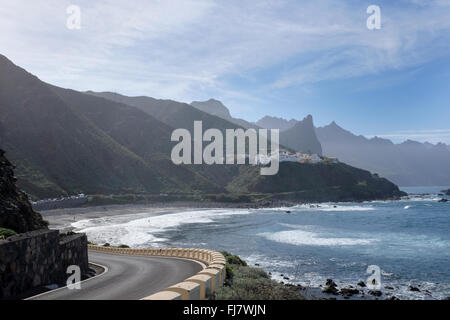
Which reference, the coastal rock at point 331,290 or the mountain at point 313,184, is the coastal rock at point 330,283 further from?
the mountain at point 313,184

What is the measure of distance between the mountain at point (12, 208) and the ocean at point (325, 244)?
19.7 m

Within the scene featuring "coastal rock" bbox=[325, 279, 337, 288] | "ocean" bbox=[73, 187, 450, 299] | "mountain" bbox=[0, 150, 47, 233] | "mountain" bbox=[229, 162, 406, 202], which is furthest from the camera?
"mountain" bbox=[229, 162, 406, 202]

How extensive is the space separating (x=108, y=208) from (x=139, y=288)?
82.8 metres

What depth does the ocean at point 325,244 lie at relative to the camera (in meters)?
30.8

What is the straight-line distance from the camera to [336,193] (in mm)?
150625

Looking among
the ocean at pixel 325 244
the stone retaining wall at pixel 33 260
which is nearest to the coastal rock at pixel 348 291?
the ocean at pixel 325 244

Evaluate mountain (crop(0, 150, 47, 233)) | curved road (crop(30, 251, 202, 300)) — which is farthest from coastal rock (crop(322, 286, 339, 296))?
mountain (crop(0, 150, 47, 233))

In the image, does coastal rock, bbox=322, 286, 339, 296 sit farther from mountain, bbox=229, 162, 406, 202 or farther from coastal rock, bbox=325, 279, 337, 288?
mountain, bbox=229, 162, 406, 202

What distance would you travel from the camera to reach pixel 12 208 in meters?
17.9

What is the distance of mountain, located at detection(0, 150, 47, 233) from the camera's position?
17.2m

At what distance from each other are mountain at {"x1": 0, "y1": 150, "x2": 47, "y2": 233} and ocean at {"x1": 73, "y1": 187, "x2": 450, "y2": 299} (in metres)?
19.7

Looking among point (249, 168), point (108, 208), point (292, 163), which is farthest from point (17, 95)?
point (292, 163)
